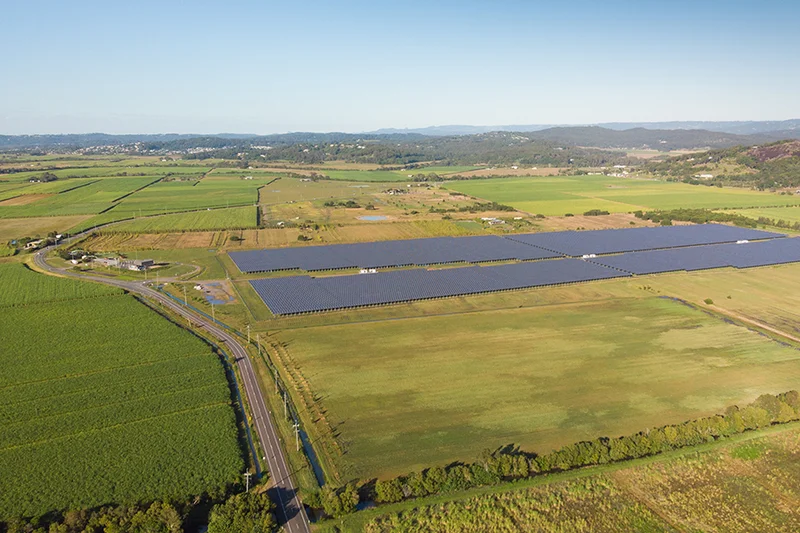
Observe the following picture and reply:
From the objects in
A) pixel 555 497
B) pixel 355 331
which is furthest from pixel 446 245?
pixel 555 497

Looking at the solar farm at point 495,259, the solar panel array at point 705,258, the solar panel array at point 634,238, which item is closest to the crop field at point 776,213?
the solar panel array at point 634,238

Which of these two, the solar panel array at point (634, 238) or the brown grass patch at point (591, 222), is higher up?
the brown grass patch at point (591, 222)

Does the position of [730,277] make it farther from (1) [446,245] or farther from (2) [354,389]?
(2) [354,389]

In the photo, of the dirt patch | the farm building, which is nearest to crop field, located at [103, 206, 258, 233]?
the farm building

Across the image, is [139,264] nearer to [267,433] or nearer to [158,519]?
[267,433]

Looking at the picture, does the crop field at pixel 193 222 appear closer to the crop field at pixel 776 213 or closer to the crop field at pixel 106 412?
the crop field at pixel 106 412
